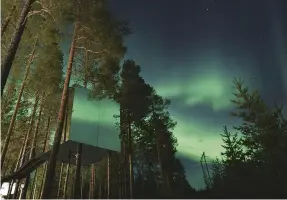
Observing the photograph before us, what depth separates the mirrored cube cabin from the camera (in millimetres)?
14664

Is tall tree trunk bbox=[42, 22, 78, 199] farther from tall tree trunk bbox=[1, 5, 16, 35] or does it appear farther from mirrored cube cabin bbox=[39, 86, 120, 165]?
tall tree trunk bbox=[1, 5, 16, 35]

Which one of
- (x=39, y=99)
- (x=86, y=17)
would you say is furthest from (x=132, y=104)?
(x=86, y=17)

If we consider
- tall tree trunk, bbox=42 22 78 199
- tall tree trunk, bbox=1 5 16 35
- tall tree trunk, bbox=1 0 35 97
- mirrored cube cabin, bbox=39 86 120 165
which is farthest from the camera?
mirrored cube cabin, bbox=39 86 120 165

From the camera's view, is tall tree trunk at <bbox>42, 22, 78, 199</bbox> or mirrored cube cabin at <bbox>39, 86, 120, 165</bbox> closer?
tall tree trunk at <bbox>42, 22, 78, 199</bbox>

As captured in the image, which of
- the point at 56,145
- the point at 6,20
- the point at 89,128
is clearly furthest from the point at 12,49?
the point at 89,128

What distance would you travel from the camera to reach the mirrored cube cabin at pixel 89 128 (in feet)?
48.1

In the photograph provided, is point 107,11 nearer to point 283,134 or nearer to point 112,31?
point 112,31

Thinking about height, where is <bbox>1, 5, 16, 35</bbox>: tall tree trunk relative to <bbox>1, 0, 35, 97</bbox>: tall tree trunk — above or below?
above

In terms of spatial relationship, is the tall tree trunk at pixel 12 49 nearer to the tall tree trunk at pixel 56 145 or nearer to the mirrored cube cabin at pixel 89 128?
the tall tree trunk at pixel 56 145

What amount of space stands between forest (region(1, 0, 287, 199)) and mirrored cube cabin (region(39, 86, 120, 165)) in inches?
25.4

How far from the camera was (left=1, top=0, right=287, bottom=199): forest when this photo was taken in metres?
11.9

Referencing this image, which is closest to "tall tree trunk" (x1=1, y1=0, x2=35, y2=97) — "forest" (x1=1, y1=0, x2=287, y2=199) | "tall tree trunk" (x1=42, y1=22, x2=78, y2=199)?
"forest" (x1=1, y1=0, x2=287, y2=199)

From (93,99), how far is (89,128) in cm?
198

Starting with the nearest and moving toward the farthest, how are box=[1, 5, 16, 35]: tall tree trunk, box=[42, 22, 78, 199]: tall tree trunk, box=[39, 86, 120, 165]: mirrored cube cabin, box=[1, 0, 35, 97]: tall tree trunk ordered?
1. box=[1, 0, 35, 97]: tall tree trunk
2. box=[42, 22, 78, 199]: tall tree trunk
3. box=[1, 5, 16, 35]: tall tree trunk
4. box=[39, 86, 120, 165]: mirrored cube cabin
